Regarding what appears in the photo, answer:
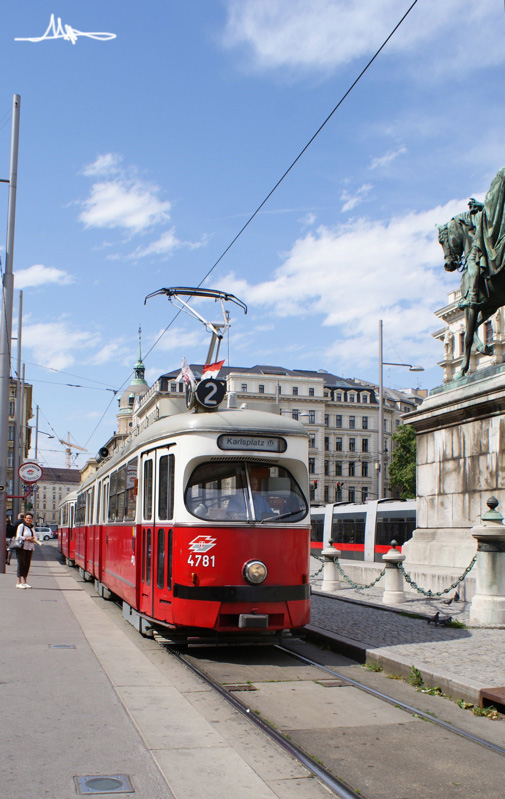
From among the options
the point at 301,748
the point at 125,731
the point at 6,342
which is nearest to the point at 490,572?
the point at 301,748

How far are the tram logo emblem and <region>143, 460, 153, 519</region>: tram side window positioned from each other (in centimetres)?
150

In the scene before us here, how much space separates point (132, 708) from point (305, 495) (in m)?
3.64

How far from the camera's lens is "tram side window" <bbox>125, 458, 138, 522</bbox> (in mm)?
11922

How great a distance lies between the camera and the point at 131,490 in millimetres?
12266

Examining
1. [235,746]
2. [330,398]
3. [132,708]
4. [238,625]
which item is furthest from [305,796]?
[330,398]

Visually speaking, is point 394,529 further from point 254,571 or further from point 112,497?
point 254,571

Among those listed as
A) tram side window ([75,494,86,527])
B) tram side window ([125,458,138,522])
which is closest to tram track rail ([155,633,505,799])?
tram side window ([125,458,138,522])

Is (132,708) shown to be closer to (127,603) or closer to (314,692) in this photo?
(314,692)

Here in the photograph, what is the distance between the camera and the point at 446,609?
44.0ft

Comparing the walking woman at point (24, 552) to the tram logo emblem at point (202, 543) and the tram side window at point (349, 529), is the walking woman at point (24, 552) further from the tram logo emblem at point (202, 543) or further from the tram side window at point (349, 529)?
the tram side window at point (349, 529)

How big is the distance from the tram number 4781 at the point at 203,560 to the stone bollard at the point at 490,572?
4.53 metres

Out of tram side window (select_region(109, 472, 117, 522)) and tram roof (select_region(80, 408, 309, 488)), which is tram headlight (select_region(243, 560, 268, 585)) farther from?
tram side window (select_region(109, 472, 117, 522))

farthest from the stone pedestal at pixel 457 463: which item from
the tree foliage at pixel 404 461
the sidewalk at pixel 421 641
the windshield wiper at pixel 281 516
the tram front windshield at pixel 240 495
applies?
the tree foliage at pixel 404 461

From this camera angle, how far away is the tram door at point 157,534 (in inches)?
389
